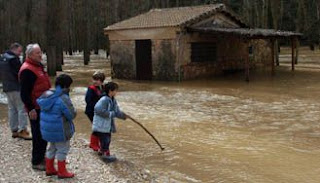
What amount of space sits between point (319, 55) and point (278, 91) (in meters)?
21.6

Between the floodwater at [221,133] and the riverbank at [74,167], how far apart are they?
23 cm

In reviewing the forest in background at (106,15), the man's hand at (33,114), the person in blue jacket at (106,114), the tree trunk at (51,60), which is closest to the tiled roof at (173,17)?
the tree trunk at (51,60)

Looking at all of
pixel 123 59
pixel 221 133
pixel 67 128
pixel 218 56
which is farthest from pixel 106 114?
pixel 218 56

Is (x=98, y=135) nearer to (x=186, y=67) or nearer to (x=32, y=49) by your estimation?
(x=32, y=49)

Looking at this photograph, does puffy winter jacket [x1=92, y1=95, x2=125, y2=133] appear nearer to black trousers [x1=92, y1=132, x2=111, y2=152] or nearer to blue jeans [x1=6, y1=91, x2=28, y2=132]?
black trousers [x1=92, y1=132, x2=111, y2=152]

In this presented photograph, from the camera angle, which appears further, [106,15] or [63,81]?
[106,15]

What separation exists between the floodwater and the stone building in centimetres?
343

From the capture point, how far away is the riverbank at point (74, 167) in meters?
6.51

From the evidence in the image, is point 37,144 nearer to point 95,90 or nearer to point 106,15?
point 95,90

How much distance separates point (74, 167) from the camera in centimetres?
712

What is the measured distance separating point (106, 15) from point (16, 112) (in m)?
47.2

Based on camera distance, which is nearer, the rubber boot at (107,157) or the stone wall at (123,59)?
the rubber boot at (107,157)

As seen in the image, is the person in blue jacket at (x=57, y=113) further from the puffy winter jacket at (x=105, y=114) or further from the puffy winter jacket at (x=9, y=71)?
the puffy winter jacket at (x=9, y=71)

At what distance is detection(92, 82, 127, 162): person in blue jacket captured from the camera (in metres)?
7.21
